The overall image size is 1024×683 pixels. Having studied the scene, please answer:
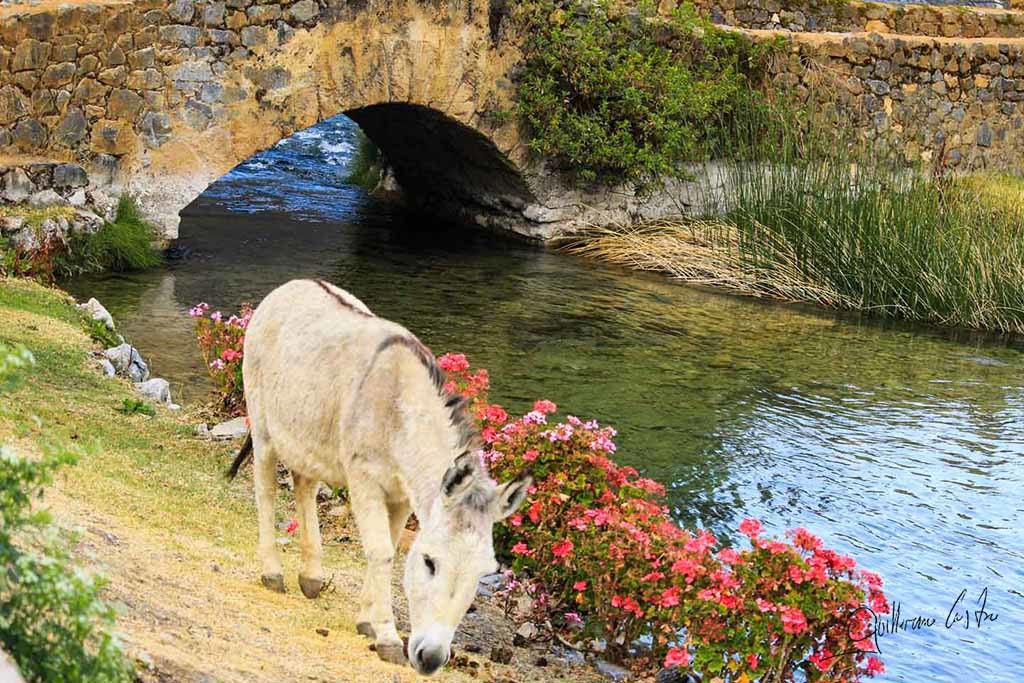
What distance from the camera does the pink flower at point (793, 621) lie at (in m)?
5.54

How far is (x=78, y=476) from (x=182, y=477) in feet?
2.95

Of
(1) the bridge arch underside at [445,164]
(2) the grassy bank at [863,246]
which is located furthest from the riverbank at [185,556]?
(1) the bridge arch underside at [445,164]

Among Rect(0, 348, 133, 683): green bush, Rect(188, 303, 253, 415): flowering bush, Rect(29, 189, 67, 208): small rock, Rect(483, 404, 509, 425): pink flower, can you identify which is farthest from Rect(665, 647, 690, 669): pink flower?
Rect(29, 189, 67, 208): small rock

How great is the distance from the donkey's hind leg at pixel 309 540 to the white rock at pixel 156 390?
359 centimetres

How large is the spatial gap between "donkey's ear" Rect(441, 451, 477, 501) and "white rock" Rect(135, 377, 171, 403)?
505 cm

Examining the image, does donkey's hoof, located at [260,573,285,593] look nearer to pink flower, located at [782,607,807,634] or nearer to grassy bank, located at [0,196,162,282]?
pink flower, located at [782,607,807,634]

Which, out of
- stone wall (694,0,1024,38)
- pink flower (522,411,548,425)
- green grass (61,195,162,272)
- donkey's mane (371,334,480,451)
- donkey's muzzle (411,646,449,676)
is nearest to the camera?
donkey's muzzle (411,646,449,676)

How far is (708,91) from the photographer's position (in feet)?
58.5

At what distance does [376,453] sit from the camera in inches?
201

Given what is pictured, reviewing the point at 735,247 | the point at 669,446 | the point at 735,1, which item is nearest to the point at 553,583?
the point at 669,446

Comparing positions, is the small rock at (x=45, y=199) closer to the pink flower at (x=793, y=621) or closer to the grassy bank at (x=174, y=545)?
the grassy bank at (x=174, y=545)

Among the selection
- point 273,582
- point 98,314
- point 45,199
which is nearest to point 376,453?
point 273,582

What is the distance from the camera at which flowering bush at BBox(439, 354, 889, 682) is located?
5688 millimetres

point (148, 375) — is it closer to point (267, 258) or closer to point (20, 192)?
point (20, 192)
